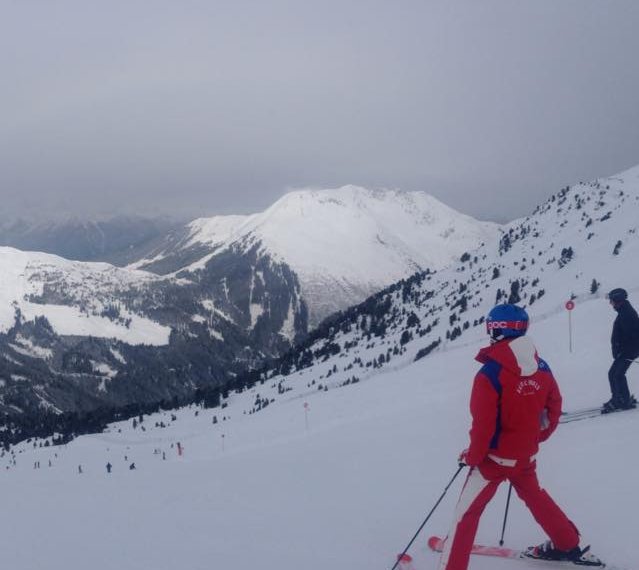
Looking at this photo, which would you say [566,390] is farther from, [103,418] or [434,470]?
[103,418]

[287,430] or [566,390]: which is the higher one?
[566,390]

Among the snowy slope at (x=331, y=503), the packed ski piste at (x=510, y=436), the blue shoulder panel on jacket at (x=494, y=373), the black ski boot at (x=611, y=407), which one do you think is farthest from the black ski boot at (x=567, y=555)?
the black ski boot at (x=611, y=407)

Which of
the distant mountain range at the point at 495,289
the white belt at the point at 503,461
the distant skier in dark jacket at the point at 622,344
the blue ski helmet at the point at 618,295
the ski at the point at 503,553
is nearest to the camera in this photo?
the white belt at the point at 503,461

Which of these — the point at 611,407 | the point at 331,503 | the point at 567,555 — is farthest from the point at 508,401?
the point at 611,407

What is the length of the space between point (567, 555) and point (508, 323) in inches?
97.1

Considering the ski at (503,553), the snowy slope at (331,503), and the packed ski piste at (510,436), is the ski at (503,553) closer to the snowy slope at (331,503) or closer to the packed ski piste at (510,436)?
the packed ski piste at (510,436)

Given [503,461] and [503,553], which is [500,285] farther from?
[503,461]

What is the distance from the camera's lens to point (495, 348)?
5609mm

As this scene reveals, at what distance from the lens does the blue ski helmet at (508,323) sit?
5680mm

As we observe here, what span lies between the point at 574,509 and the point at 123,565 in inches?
249

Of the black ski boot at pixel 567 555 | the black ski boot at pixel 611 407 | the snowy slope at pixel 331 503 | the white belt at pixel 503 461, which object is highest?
the white belt at pixel 503 461

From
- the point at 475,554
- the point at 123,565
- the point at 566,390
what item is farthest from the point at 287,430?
the point at 475,554

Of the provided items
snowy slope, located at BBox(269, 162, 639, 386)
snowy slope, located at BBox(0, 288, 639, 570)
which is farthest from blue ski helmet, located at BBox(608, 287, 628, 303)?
snowy slope, located at BBox(269, 162, 639, 386)

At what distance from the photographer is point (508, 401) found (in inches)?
217
